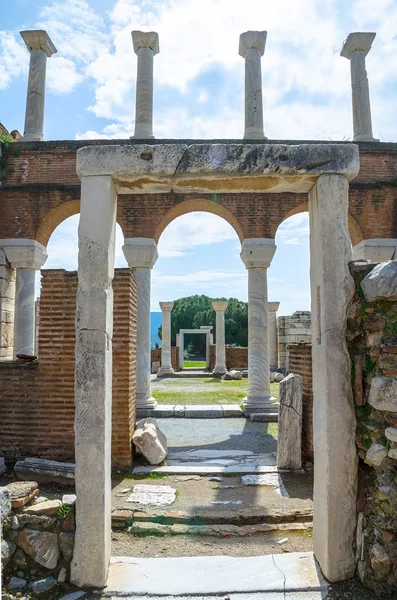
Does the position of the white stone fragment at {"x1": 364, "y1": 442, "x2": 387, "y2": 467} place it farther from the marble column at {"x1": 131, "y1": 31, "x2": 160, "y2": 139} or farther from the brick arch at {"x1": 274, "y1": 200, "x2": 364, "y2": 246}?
the marble column at {"x1": 131, "y1": 31, "x2": 160, "y2": 139}

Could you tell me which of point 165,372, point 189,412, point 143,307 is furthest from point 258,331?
point 165,372

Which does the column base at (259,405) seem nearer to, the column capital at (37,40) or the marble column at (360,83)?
the marble column at (360,83)

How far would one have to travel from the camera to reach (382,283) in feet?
10.1

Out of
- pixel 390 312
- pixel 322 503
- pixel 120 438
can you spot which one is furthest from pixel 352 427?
pixel 120 438

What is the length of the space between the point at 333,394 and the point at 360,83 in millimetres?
10310

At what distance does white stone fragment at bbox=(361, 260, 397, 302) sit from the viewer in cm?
304

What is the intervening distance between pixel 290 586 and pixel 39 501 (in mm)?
2054

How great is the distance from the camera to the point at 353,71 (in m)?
11.1

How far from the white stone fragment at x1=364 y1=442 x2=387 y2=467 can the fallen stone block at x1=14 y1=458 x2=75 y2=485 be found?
11.0ft

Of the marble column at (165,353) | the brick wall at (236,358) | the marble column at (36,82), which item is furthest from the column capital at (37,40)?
the brick wall at (236,358)

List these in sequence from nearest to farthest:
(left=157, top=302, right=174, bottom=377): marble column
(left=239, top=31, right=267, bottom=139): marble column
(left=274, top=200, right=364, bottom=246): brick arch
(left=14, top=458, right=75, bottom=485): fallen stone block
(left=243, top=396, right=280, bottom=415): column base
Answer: (left=14, top=458, right=75, bottom=485): fallen stone block → (left=243, top=396, right=280, bottom=415): column base → (left=274, top=200, right=364, bottom=246): brick arch → (left=239, top=31, right=267, bottom=139): marble column → (left=157, top=302, right=174, bottom=377): marble column

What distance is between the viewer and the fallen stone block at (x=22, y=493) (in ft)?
11.2

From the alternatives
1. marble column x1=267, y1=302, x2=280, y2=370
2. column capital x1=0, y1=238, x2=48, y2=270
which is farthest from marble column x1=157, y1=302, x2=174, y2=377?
column capital x1=0, y1=238, x2=48, y2=270

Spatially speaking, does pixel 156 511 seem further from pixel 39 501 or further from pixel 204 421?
pixel 204 421
